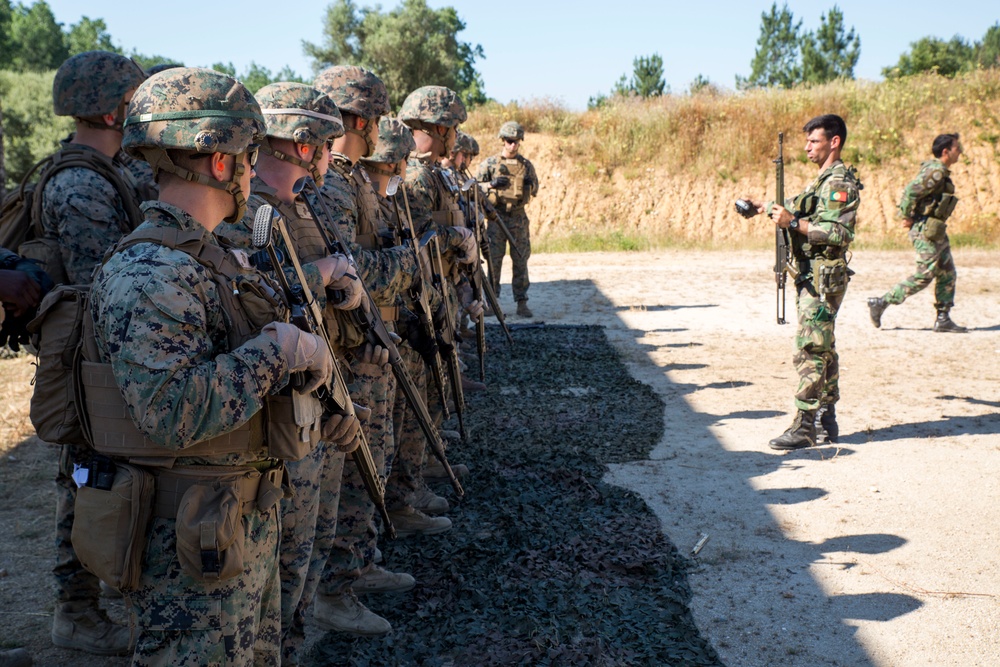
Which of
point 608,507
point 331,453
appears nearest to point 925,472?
point 608,507

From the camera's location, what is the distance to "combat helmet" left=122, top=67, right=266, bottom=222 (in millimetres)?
2164

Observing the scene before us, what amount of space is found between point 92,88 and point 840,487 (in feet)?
16.0

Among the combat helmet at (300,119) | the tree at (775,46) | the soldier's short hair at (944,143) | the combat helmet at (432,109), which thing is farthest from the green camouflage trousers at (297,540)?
the tree at (775,46)

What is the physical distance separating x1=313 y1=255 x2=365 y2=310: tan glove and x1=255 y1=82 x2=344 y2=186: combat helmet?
419 mm

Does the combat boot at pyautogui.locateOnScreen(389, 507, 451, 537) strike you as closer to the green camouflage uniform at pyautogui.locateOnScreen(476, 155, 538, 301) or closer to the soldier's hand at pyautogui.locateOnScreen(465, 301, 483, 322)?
the soldier's hand at pyautogui.locateOnScreen(465, 301, 483, 322)

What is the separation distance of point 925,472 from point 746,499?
141cm

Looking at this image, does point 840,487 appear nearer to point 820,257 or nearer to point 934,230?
point 820,257

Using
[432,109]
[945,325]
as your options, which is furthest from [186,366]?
[945,325]

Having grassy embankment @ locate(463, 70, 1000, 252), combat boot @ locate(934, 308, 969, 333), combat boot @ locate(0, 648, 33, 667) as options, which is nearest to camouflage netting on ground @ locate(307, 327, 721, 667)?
combat boot @ locate(0, 648, 33, 667)

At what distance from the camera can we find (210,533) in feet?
6.71

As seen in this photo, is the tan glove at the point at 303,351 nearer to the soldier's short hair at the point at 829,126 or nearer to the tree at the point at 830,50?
the soldier's short hair at the point at 829,126

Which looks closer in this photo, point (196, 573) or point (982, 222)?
point (196, 573)

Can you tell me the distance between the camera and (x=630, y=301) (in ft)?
42.4

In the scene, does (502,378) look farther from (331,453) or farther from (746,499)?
(331,453)
